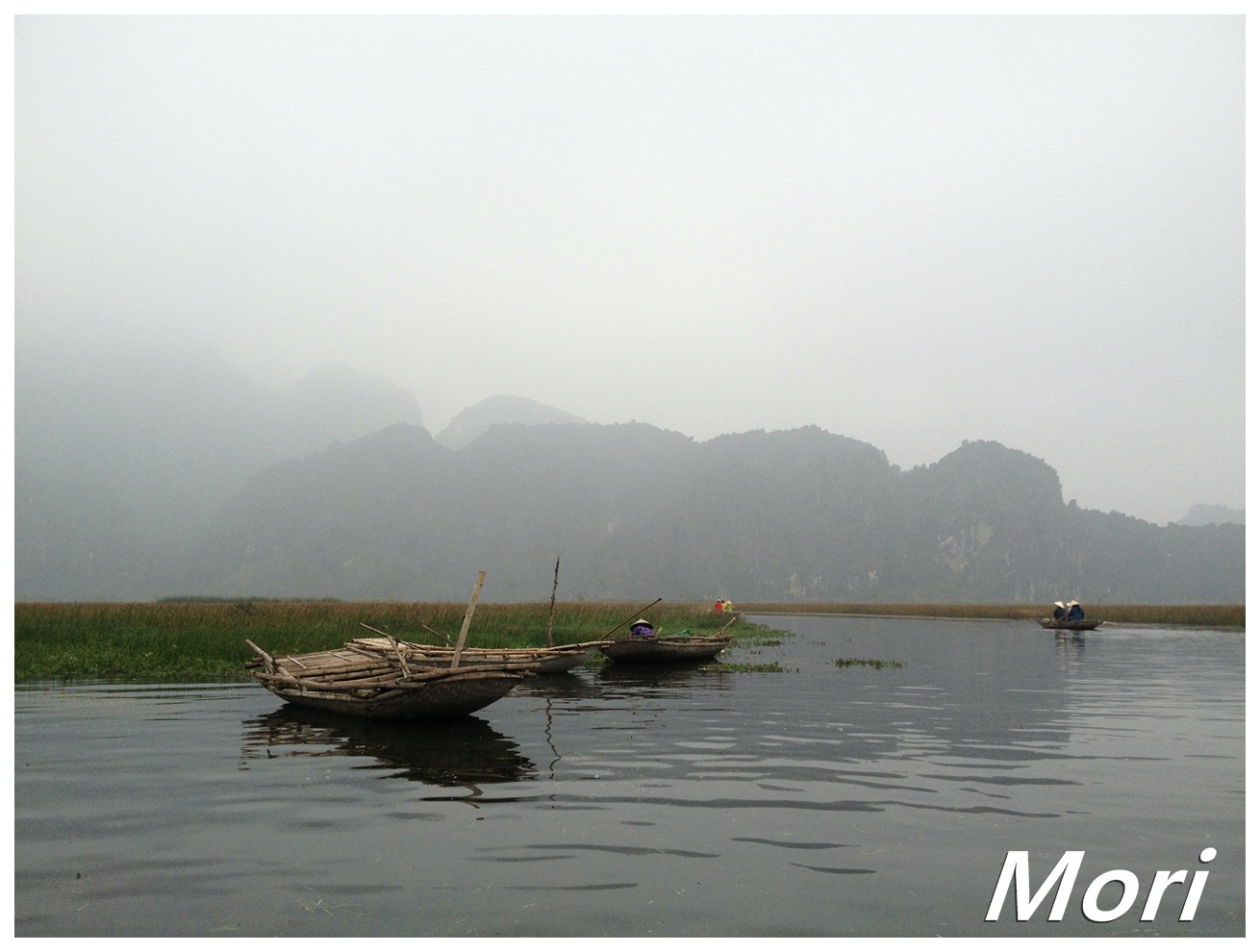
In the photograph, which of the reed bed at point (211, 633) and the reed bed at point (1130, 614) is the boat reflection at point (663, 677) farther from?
the reed bed at point (1130, 614)

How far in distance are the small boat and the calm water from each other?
21.2 inches

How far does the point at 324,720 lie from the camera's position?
19453mm

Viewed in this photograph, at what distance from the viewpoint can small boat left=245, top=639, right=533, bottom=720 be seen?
17.1 metres

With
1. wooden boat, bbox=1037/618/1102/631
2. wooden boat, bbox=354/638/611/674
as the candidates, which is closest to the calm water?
wooden boat, bbox=354/638/611/674

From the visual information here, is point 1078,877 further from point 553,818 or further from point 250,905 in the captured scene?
point 250,905

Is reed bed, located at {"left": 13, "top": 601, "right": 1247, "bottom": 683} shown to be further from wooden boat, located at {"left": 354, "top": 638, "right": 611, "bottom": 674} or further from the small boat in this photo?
the small boat

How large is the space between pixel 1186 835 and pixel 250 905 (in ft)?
39.0

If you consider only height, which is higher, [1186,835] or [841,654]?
[1186,835]

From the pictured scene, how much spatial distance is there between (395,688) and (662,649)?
1770 centimetres

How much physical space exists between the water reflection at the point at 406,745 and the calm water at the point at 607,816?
0.31 feet

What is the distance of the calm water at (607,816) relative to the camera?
8180 millimetres

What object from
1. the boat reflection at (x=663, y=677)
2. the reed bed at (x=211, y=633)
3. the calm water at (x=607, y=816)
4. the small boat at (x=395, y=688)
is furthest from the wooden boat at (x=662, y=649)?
the small boat at (x=395, y=688)
